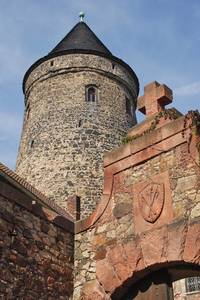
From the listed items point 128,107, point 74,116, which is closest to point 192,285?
point 74,116

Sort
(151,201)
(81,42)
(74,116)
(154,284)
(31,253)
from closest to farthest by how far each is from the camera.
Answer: (154,284) < (151,201) < (31,253) < (74,116) < (81,42)

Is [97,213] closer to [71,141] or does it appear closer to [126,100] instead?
[71,141]

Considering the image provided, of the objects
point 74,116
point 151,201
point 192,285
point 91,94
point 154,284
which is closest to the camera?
point 154,284

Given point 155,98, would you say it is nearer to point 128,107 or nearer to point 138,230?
point 138,230

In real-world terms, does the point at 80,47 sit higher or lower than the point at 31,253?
higher

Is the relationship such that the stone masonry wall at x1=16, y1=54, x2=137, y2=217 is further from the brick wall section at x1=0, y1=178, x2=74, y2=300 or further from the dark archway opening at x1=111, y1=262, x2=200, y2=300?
the dark archway opening at x1=111, y1=262, x2=200, y2=300

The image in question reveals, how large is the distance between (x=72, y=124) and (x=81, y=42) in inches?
214

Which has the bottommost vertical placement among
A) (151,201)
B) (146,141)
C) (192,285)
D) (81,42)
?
(151,201)

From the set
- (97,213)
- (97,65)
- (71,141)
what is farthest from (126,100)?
(97,213)

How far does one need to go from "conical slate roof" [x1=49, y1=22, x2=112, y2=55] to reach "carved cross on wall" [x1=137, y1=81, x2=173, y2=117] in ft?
51.4

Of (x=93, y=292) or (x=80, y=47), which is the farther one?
(x=80, y=47)

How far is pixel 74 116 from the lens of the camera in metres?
21.1

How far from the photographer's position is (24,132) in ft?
74.3

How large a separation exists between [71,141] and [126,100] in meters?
4.33
